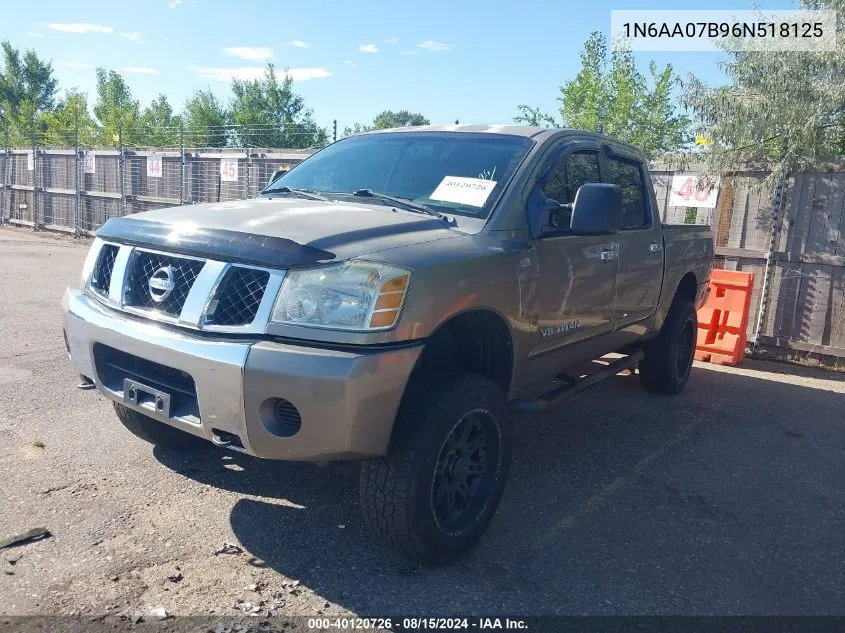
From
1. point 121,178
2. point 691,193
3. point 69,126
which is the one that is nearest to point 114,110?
point 69,126

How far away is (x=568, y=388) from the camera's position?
14.3ft

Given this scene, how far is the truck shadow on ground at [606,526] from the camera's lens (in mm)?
2973

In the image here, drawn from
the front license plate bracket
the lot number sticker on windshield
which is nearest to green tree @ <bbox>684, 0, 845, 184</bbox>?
the lot number sticker on windshield

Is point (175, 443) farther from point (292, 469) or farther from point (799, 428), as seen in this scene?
point (799, 428)

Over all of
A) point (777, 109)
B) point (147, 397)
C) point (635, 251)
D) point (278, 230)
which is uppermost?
point (777, 109)

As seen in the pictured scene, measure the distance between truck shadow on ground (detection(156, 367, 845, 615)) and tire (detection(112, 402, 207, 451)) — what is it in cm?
8

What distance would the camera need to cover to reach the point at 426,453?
2869 mm

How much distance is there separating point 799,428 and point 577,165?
2.97 metres

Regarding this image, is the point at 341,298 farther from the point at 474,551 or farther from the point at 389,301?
the point at 474,551

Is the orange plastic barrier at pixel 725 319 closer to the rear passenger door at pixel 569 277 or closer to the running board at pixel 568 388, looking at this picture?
the running board at pixel 568 388

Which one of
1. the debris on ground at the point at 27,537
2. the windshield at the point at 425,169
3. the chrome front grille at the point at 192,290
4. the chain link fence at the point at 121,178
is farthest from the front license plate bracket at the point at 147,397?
the chain link fence at the point at 121,178

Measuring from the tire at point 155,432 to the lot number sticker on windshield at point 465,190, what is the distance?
1.96m

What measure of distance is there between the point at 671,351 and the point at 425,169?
305 centimetres

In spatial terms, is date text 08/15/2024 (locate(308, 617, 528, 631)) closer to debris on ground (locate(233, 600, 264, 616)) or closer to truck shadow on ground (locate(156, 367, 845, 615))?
truck shadow on ground (locate(156, 367, 845, 615))
